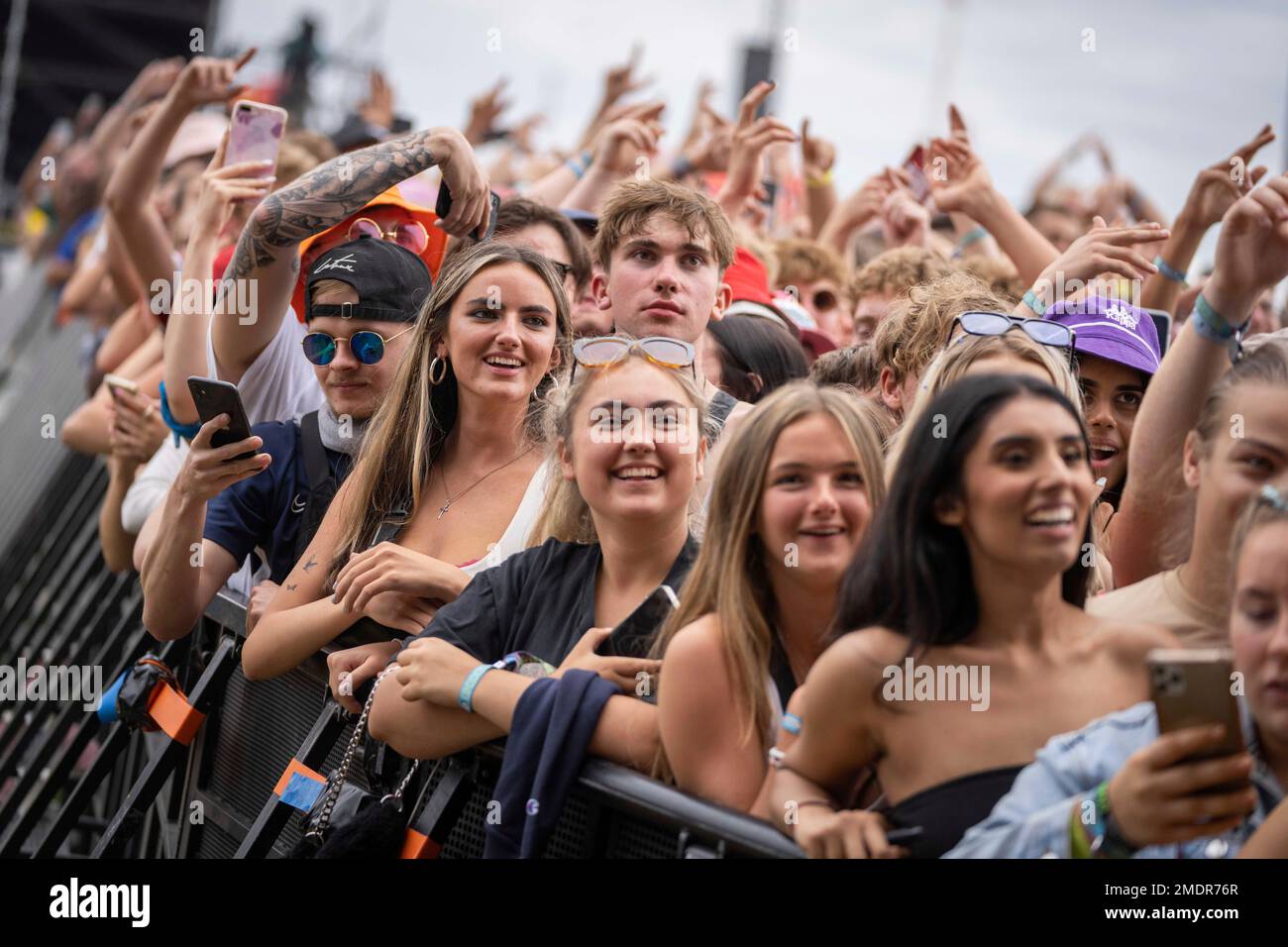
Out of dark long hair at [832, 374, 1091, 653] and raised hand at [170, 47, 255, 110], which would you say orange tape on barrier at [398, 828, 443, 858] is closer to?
dark long hair at [832, 374, 1091, 653]

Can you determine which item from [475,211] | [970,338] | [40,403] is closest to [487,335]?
[475,211]

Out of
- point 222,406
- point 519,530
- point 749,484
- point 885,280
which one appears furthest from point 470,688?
point 885,280

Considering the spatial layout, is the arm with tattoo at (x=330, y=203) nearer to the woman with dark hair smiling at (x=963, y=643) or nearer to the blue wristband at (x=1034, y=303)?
the blue wristband at (x=1034, y=303)

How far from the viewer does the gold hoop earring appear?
399 centimetres

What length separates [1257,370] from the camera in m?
2.66

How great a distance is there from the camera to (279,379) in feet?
15.5

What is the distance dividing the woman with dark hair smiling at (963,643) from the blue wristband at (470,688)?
2.51ft

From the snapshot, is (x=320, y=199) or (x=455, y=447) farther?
(x=320, y=199)

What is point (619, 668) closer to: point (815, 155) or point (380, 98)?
point (815, 155)

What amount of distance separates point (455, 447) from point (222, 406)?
0.61m

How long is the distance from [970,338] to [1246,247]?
1.86 ft

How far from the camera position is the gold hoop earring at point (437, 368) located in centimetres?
399

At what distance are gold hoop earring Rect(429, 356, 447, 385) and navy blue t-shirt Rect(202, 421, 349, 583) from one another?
471mm

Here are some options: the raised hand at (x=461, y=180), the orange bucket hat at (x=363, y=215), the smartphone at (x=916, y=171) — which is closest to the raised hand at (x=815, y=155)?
the smartphone at (x=916, y=171)
